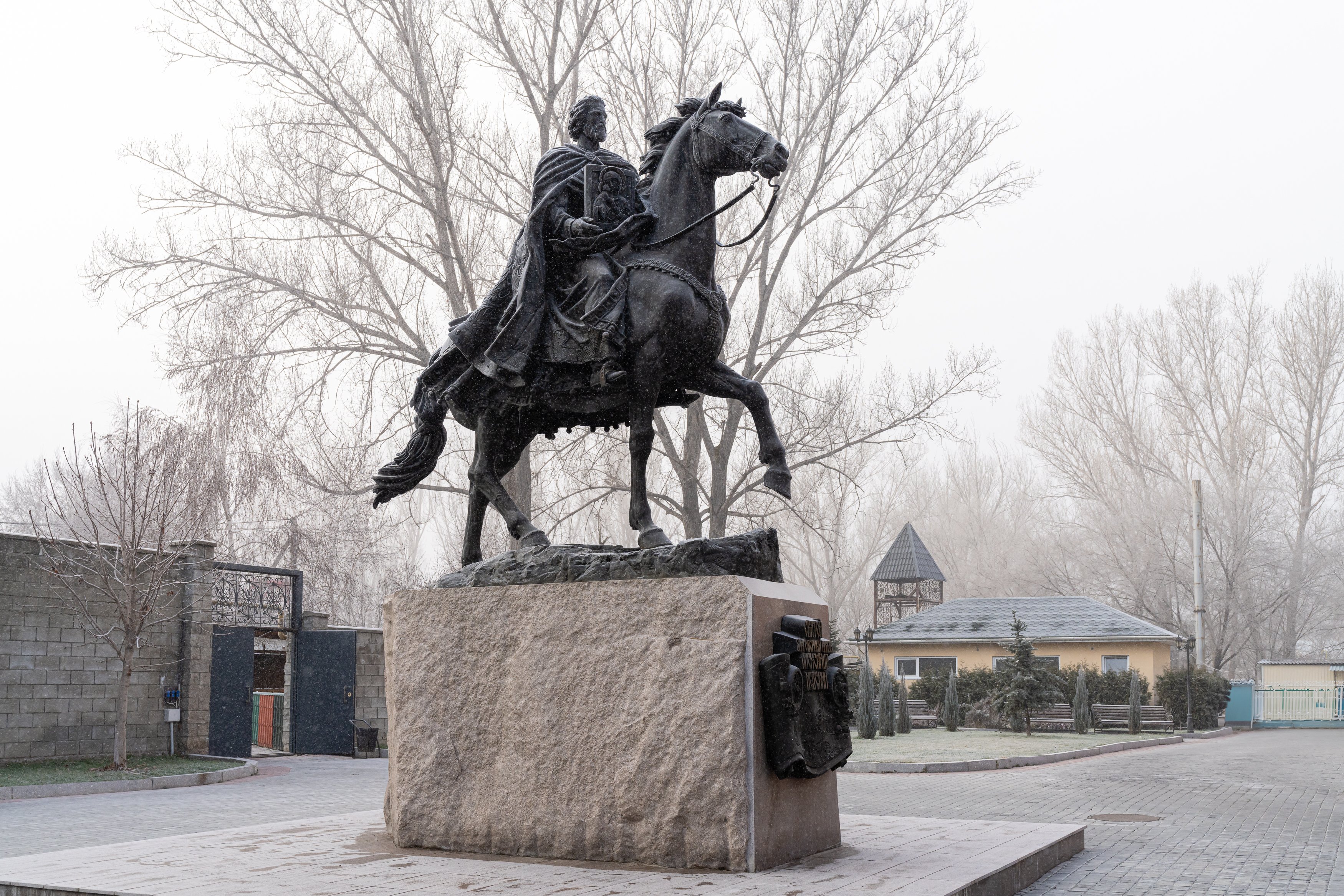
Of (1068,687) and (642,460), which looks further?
(1068,687)

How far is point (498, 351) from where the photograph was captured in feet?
23.0

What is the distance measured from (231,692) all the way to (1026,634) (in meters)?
22.6

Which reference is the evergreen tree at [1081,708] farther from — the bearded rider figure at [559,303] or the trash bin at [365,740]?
the bearded rider figure at [559,303]

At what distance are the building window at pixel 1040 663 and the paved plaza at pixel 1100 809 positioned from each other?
254 inches

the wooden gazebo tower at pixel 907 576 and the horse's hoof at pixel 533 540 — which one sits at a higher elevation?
the wooden gazebo tower at pixel 907 576

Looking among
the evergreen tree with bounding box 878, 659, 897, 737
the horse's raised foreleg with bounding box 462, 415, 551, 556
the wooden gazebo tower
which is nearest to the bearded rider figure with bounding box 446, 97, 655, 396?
the horse's raised foreleg with bounding box 462, 415, 551, 556

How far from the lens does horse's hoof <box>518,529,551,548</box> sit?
24.1ft

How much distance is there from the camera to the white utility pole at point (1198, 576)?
3809 cm

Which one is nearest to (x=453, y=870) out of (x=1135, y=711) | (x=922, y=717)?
(x=1135, y=711)

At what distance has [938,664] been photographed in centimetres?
3562

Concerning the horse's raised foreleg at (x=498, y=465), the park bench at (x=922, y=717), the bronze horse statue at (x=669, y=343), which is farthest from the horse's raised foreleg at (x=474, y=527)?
the park bench at (x=922, y=717)

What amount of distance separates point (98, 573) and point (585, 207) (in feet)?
47.2

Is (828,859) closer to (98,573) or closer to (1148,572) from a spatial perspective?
(98,573)

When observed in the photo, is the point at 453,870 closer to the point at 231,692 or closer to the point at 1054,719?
the point at 231,692
